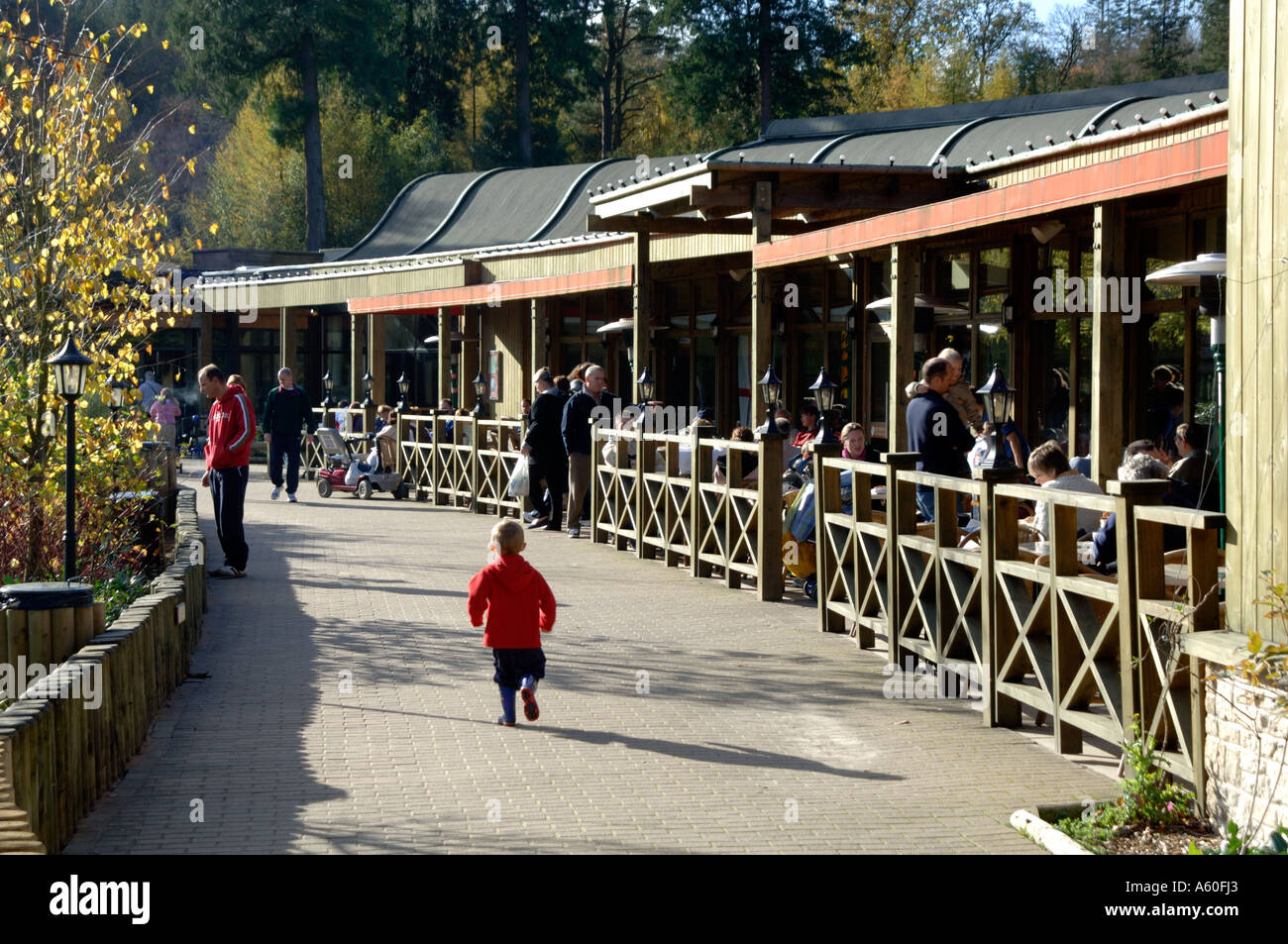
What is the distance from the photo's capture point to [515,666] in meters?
7.53

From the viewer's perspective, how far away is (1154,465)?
7.30 meters

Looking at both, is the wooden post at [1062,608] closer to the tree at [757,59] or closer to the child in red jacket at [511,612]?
the child in red jacket at [511,612]

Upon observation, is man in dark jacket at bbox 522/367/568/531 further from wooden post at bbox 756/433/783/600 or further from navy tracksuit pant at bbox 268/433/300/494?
wooden post at bbox 756/433/783/600

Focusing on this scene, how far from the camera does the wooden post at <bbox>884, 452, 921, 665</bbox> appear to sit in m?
8.80

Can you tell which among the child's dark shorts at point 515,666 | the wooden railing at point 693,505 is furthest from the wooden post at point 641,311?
the child's dark shorts at point 515,666

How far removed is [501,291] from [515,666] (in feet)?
56.1

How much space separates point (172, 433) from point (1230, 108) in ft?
71.6

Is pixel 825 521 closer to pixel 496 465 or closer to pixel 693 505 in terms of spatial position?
pixel 693 505

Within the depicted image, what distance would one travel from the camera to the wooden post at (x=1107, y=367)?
9859 mm

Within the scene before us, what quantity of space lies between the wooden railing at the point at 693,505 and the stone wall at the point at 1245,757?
20.4ft

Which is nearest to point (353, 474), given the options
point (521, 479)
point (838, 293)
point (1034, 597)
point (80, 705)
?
point (521, 479)

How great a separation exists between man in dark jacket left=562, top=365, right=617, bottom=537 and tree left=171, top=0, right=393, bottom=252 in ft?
107

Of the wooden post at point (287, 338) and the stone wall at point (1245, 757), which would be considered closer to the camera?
the stone wall at point (1245, 757)

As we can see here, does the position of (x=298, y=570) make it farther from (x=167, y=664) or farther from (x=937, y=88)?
(x=937, y=88)
